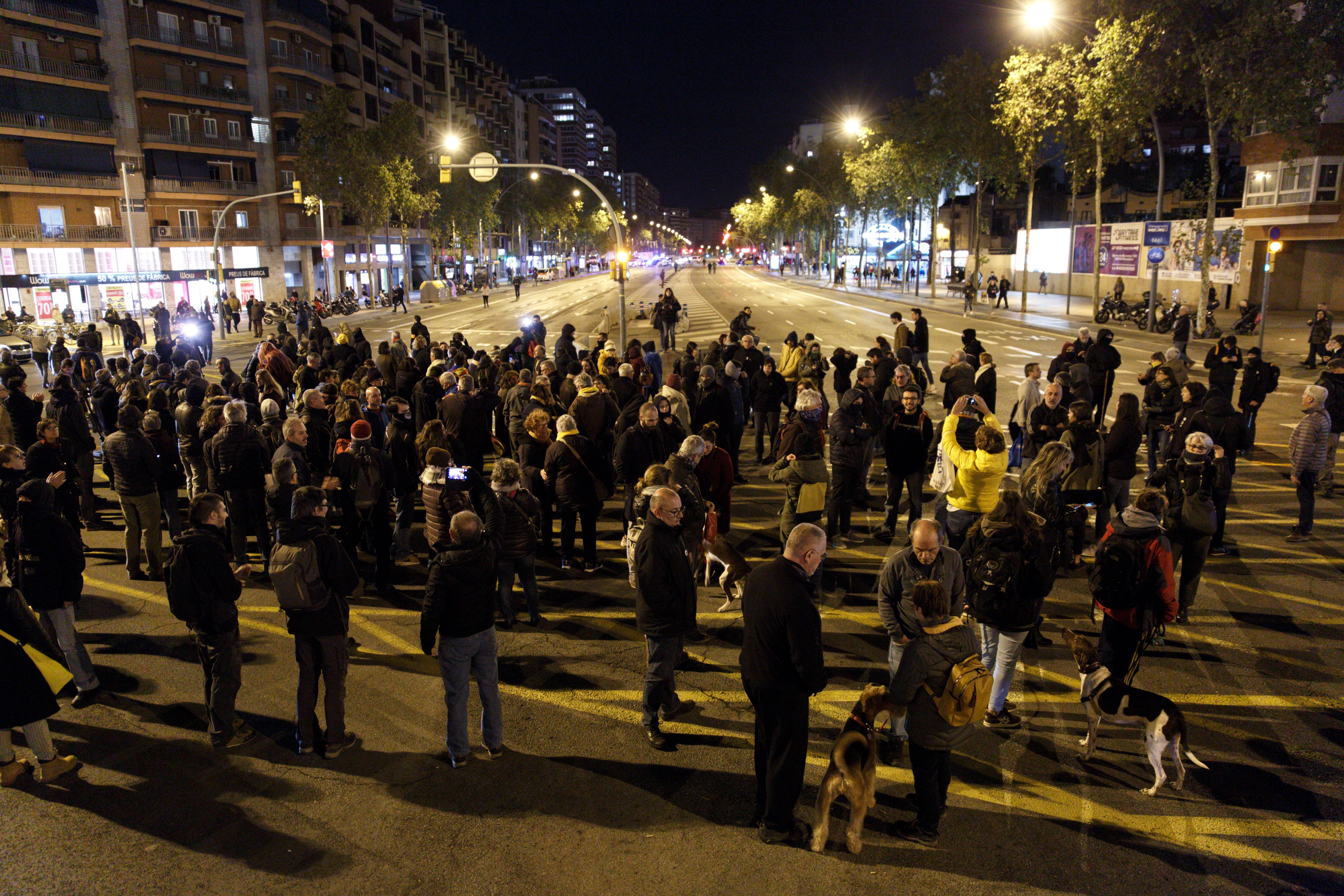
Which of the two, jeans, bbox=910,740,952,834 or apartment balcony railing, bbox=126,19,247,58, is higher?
apartment balcony railing, bbox=126,19,247,58

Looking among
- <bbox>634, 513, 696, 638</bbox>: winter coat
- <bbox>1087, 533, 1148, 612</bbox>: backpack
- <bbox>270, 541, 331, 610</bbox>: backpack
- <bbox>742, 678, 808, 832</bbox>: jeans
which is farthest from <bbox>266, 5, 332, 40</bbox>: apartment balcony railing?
<bbox>742, 678, 808, 832</bbox>: jeans

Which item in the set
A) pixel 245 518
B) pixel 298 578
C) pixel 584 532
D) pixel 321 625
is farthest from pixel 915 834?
pixel 245 518

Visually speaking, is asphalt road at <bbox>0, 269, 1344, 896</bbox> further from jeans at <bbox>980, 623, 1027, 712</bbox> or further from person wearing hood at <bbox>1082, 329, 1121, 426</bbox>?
person wearing hood at <bbox>1082, 329, 1121, 426</bbox>

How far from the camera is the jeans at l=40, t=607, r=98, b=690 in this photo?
6.43m

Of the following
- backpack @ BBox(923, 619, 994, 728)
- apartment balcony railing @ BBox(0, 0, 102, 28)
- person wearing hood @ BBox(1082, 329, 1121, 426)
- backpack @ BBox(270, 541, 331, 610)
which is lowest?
backpack @ BBox(923, 619, 994, 728)

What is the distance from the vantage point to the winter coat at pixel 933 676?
4.45 meters

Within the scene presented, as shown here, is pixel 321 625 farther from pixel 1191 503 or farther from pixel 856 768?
pixel 1191 503

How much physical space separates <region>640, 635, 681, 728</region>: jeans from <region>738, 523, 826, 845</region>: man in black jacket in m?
1.08

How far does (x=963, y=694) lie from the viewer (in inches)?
172

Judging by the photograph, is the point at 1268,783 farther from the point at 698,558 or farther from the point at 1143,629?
the point at 698,558

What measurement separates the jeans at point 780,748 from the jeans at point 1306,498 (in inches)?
304

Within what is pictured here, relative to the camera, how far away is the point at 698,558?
831cm

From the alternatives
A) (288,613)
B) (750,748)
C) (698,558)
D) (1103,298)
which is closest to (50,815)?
(288,613)

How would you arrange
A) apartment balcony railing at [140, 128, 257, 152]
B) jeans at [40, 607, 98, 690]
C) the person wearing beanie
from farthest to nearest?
apartment balcony railing at [140, 128, 257, 152] → the person wearing beanie → jeans at [40, 607, 98, 690]
